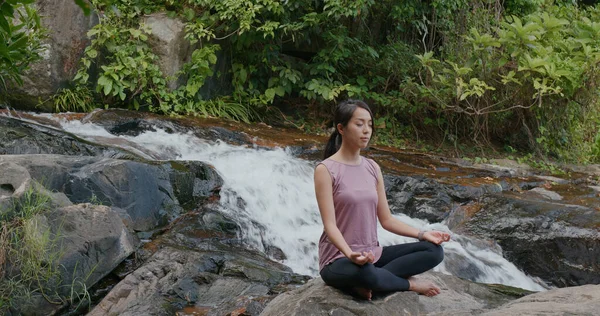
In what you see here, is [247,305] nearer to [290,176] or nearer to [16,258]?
[16,258]

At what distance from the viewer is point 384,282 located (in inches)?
128

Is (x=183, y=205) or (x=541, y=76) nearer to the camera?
(x=183, y=205)

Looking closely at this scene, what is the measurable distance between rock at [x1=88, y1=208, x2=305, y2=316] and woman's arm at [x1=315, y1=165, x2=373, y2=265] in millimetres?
1169

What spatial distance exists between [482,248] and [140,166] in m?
3.26

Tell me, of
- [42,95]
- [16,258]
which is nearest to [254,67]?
[42,95]

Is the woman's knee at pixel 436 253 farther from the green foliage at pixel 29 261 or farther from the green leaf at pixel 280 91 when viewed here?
the green leaf at pixel 280 91

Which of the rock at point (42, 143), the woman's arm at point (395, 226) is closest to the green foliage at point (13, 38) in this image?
the rock at point (42, 143)

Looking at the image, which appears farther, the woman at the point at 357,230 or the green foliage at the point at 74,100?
the green foliage at the point at 74,100

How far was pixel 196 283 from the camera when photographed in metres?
4.58

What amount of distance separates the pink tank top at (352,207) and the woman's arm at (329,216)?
5cm

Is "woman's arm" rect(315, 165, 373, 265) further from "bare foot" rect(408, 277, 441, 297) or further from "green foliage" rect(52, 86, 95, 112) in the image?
"green foliage" rect(52, 86, 95, 112)

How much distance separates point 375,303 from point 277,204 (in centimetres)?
342

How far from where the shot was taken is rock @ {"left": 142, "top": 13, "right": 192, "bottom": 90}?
9.73 m

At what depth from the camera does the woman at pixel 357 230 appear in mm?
3229
